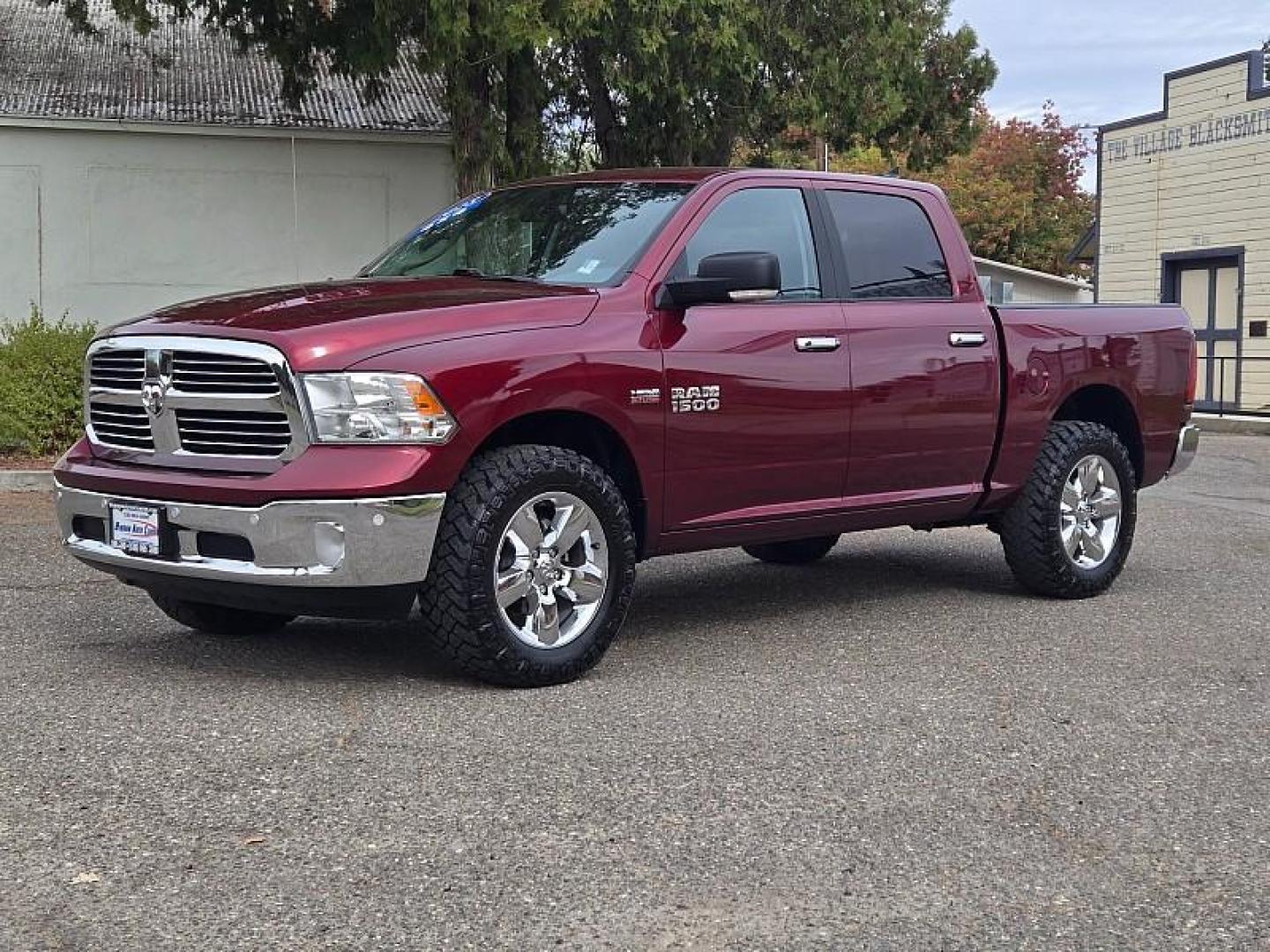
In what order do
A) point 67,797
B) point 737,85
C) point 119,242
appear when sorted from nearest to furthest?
point 67,797
point 737,85
point 119,242

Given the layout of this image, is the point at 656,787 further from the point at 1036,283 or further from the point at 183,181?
the point at 1036,283

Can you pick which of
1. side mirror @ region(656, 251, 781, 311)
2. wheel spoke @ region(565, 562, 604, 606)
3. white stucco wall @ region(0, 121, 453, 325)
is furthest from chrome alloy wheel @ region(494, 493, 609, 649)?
white stucco wall @ region(0, 121, 453, 325)

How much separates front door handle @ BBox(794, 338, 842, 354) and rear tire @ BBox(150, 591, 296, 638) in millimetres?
2297

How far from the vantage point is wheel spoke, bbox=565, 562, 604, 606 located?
221 inches

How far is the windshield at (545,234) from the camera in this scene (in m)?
6.15

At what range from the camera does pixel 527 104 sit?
55.3 ft

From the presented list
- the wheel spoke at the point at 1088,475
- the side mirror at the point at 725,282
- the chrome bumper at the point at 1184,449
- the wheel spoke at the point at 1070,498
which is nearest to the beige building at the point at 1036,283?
the chrome bumper at the point at 1184,449

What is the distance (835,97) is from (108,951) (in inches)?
666

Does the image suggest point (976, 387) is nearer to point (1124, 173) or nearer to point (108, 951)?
point (108, 951)

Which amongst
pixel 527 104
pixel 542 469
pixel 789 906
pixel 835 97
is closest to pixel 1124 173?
pixel 835 97

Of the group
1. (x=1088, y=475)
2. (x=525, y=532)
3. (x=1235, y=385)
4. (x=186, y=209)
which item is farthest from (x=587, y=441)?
(x=1235, y=385)

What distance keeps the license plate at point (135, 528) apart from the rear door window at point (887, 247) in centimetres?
305

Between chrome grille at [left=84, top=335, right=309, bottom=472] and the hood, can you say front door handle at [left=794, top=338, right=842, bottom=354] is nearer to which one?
the hood

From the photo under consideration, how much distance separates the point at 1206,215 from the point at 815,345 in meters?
20.2
